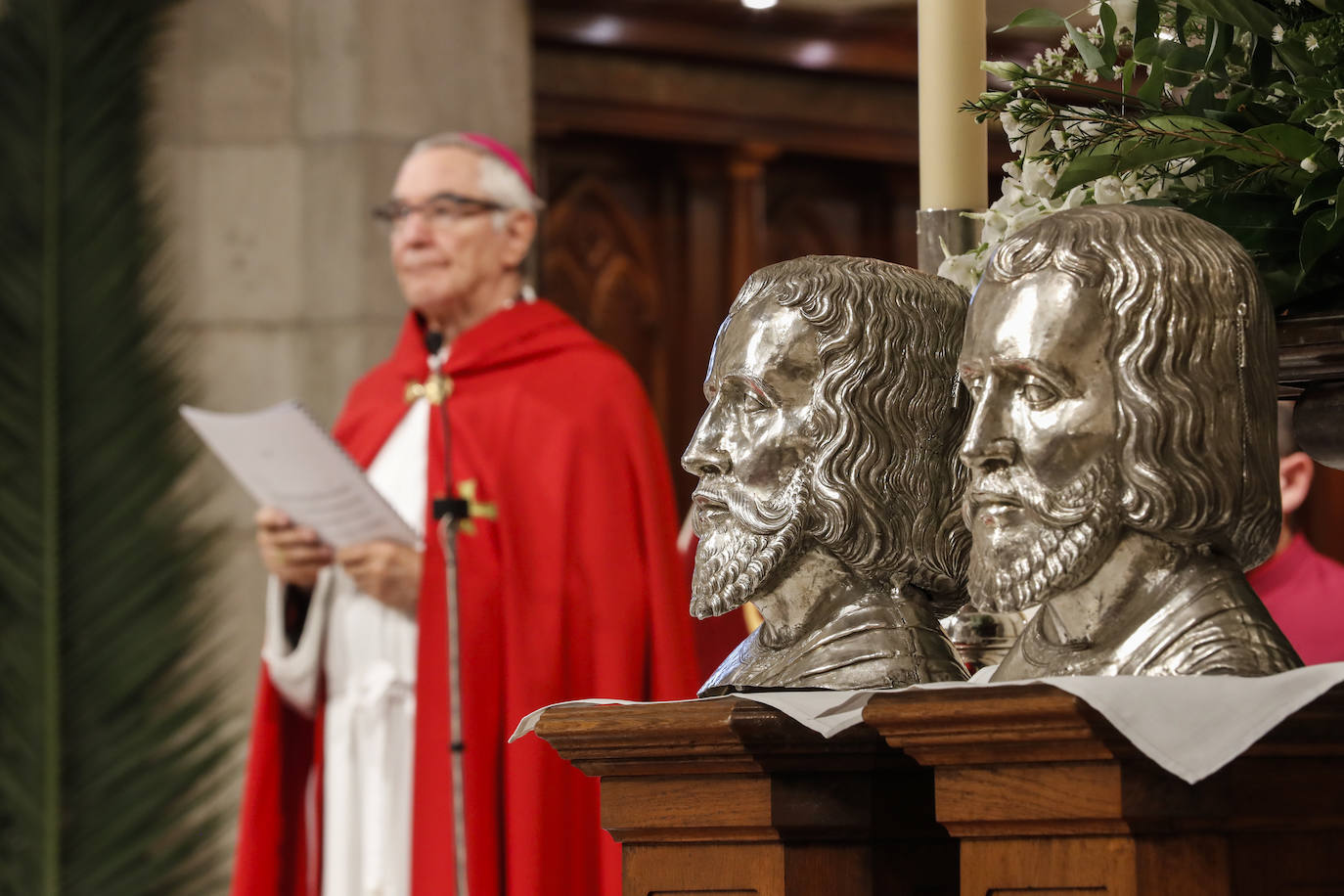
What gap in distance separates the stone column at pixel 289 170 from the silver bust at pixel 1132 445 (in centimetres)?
440

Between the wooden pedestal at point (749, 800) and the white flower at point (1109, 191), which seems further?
the white flower at point (1109, 191)

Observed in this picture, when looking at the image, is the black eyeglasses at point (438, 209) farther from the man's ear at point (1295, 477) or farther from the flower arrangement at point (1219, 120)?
the flower arrangement at point (1219, 120)

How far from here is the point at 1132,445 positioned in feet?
5.30

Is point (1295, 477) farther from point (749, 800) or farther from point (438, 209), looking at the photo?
point (749, 800)

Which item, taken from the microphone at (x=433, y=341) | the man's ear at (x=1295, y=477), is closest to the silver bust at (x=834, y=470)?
the man's ear at (x=1295, y=477)

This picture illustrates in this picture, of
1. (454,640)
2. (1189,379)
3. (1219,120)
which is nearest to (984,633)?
(1219,120)

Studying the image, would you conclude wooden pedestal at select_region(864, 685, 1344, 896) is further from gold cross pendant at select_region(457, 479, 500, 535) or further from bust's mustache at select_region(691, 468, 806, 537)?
gold cross pendant at select_region(457, 479, 500, 535)

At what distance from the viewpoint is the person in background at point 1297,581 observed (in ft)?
11.9

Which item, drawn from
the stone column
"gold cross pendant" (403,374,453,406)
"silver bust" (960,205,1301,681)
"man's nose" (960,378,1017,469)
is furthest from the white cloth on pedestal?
the stone column

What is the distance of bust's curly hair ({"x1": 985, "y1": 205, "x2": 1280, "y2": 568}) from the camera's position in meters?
1.61

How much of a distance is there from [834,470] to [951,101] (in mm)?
480

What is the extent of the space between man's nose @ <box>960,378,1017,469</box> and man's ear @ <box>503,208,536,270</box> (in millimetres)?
3490

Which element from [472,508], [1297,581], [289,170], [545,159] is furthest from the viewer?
[545,159]

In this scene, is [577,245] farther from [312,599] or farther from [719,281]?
[312,599]
